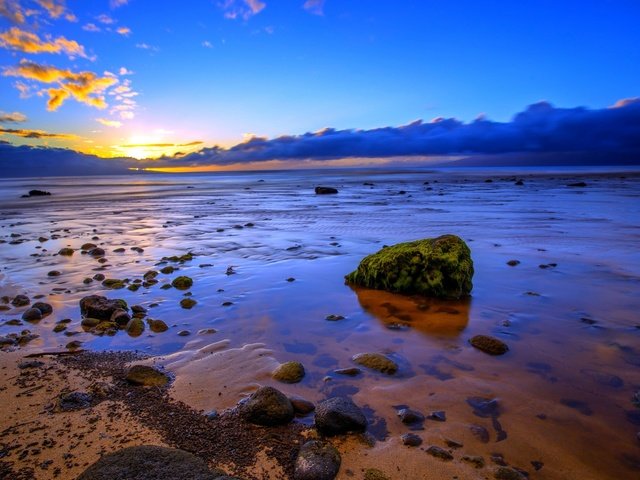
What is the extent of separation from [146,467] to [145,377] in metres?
1.67

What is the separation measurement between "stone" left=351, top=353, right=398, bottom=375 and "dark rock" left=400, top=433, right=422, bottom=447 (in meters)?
0.94

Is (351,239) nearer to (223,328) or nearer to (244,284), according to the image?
(244,284)

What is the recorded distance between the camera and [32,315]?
5363 mm

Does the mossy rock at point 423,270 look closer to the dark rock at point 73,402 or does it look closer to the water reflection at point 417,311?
the water reflection at point 417,311

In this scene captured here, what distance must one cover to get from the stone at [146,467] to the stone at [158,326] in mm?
2802

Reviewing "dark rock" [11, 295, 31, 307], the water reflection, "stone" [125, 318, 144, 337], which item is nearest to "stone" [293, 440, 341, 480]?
the water reflection

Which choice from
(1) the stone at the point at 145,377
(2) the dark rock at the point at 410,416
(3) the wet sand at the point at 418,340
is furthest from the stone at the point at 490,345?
(1) the stone at the point at 145,377

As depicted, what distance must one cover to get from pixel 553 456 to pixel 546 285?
430cm

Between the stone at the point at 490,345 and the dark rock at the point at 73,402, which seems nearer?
the dark rock at the point at 73,402

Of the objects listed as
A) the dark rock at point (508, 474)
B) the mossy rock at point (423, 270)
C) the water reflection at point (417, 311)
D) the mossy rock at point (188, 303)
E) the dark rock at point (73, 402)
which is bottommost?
the water reflection at point (417, 311)

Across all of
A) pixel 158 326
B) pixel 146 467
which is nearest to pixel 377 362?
pixel 146 467

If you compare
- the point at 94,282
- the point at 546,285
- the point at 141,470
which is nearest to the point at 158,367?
the point at 141,470

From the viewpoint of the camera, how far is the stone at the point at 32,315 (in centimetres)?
534

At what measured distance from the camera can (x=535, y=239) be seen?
427 inches
